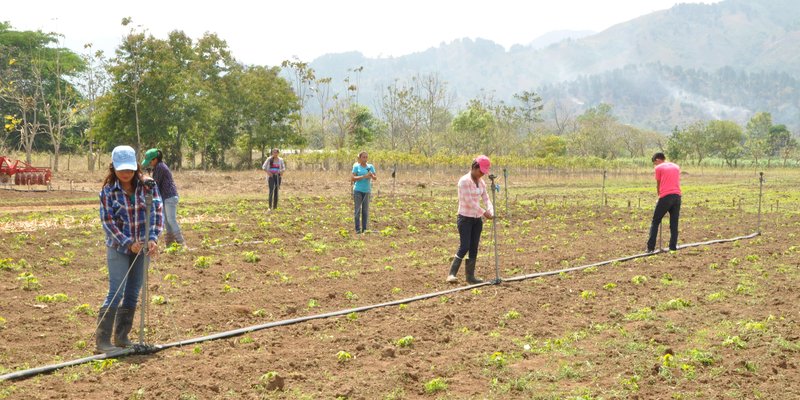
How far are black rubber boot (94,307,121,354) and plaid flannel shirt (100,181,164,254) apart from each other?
630 mm

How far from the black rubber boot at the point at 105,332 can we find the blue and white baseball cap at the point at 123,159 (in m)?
1.40

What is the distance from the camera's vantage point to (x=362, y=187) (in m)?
16.8

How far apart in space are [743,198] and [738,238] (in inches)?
595

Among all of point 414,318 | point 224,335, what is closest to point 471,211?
point 414,318

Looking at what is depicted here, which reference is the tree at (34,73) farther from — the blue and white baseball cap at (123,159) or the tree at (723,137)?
the tree at (723,137)

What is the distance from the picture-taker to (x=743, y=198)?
3030 cm

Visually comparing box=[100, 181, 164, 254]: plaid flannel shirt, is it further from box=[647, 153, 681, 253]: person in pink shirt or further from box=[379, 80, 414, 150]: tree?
box=[379, 80, 414, 150]: tree

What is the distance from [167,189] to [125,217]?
6.14 meters

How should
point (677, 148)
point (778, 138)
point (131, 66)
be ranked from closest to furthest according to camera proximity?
1. point (131, 66)
2. point (677, 148)
3. point (778, 138)

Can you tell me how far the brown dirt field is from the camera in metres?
6.58

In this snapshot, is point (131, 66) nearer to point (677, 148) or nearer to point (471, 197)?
point (471, 197)

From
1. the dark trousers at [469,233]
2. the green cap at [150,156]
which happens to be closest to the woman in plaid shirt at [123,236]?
the dark trousers at [469,233]

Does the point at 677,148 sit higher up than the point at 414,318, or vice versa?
the point at 677,148

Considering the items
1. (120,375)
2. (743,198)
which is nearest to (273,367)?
(120,375)
